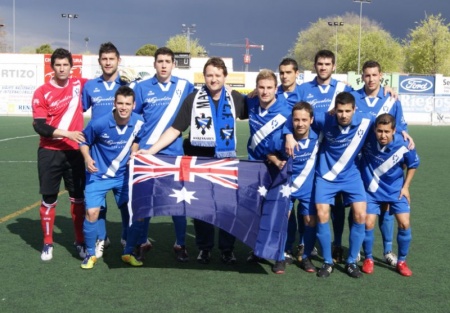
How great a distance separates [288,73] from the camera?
5895 millimetres

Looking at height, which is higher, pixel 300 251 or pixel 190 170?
pixel 190 170

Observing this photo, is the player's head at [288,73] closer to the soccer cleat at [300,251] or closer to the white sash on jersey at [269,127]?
the white sash on jersey at [269,127]

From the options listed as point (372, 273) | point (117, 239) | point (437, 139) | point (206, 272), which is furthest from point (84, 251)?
point (437, 139)

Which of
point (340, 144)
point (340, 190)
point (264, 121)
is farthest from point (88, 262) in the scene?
point (340, 144)

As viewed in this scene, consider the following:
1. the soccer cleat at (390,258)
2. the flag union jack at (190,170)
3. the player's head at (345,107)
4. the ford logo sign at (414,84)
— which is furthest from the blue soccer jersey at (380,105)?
the ford logo sign at (414,84)

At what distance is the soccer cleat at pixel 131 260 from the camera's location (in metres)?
5.73

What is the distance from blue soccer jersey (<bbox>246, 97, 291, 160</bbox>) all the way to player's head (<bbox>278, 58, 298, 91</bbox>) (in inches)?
12.5

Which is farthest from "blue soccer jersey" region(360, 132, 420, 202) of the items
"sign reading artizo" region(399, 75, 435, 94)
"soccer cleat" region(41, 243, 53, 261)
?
"sign reading artizo" region(399, 75, 435, 94)

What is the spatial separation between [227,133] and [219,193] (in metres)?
0.57

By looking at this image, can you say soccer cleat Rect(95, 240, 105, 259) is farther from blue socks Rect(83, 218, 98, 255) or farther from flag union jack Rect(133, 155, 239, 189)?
flag union jack Rect(133, 155, 239, 189)

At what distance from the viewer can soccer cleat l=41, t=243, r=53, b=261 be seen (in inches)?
232

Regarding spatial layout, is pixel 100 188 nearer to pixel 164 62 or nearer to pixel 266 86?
pixel 164 62

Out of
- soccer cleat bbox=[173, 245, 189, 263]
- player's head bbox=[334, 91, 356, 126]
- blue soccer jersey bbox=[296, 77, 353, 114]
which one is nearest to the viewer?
player's head bbox=[334, 91, 356, 126]

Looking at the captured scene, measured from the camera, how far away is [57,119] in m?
5.98
